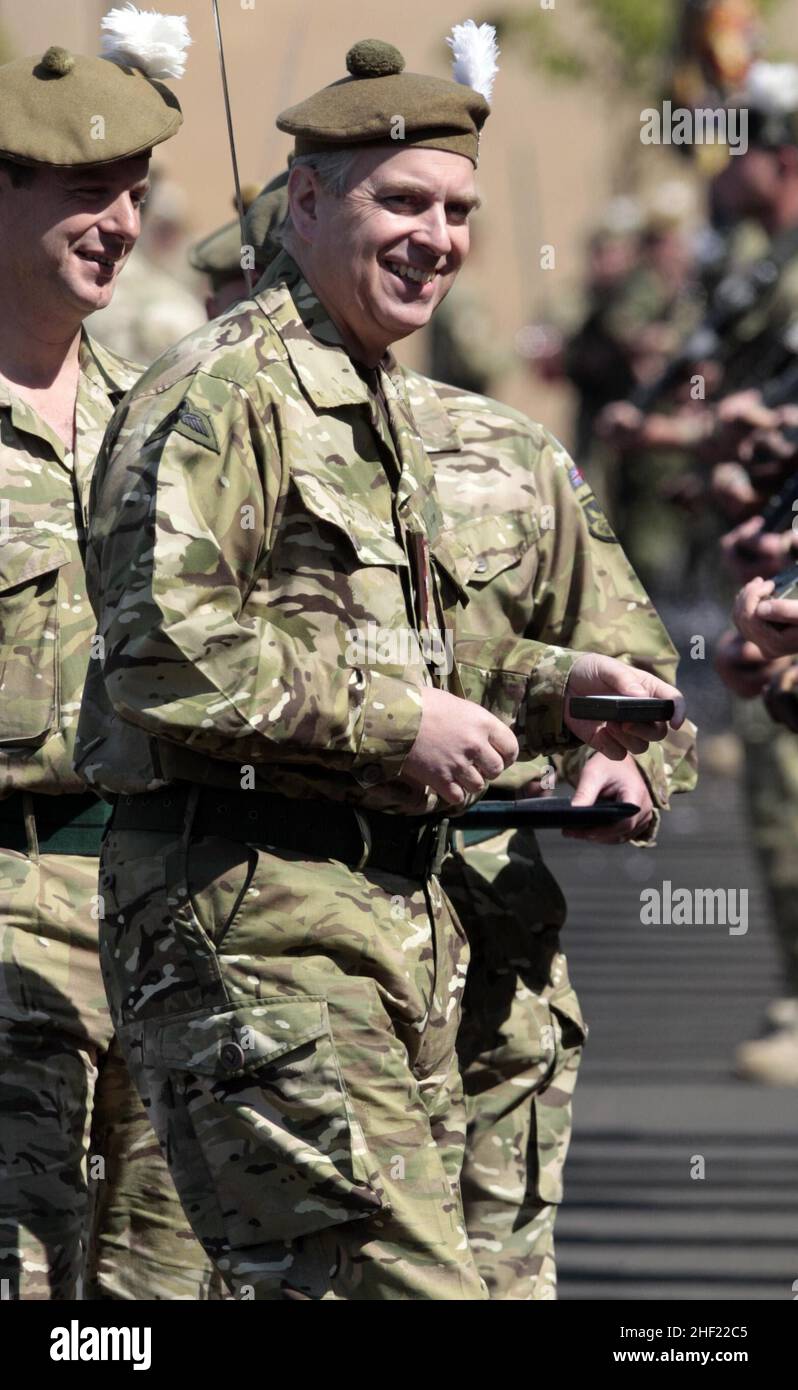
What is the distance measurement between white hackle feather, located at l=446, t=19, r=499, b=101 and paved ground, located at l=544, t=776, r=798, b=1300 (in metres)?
2.71

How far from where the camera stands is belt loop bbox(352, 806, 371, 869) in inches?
138

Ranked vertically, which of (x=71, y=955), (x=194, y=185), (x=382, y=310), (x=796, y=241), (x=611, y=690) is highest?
(x=194, y=185)

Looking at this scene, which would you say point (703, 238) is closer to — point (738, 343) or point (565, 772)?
point (738, 343)

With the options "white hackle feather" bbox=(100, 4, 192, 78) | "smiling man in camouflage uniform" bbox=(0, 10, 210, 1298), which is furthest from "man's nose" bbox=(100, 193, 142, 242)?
"white hackle feather" bbox=(100, 4, 192, 78)

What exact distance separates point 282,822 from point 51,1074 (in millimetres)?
919

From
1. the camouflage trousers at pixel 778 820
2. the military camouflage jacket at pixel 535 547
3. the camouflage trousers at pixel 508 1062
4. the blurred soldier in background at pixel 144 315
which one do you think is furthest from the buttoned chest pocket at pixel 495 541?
the blurred soldier in background at pixel 144 315

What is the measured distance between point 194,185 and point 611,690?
16.0 meters

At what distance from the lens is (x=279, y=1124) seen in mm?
3393

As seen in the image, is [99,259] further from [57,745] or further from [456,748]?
[456,748]

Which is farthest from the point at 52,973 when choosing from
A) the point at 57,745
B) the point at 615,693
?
the point at 615,693

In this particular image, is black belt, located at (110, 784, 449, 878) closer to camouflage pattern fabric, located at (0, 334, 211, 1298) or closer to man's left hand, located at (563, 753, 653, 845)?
camouflage pattern fabric, located at (0, 334, 211, 1298)

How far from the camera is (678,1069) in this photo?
786 cm

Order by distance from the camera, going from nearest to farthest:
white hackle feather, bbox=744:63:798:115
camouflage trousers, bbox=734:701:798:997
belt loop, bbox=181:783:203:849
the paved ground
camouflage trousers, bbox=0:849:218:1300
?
belt loop, bbox=181:783:203:849, camouflage trousers, bbox=0:849:218:1300, the paved ground, camouflage trousers, bbox=734:701:798:997, white hackle feather, bbox=744:63:798:115
